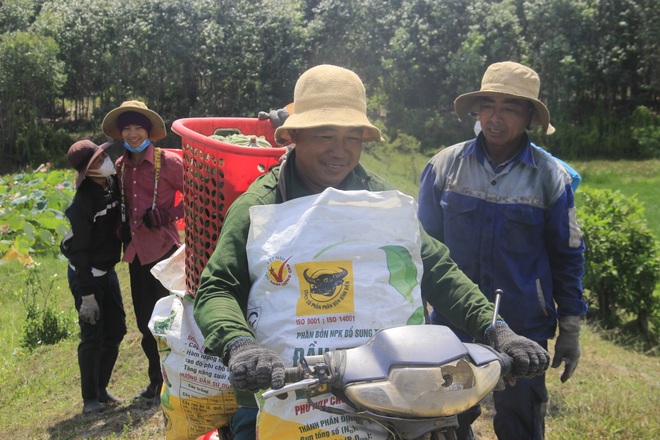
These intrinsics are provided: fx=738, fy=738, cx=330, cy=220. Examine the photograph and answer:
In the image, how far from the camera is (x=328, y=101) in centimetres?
249

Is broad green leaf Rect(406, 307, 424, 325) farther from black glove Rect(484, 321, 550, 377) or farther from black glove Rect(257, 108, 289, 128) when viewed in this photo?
black glove Rect(257, 108, 289, 128)

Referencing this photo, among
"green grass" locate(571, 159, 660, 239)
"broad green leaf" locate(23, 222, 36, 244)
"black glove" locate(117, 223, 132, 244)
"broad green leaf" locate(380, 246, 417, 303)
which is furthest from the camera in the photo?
"green grass" locate(571, 159, 660, 239)

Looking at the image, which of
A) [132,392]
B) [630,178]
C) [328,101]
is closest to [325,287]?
[328,101]

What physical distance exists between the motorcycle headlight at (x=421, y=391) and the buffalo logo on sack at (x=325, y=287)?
0.37 meters

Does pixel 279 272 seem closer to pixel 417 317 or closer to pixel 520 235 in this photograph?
pixel 417 317

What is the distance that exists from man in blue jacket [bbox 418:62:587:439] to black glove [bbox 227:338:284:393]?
1935 mm

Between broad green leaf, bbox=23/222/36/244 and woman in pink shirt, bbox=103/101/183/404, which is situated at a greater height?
woman in pink shirt, bbox=103/101/183/404

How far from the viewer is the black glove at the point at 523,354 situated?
6.77ft

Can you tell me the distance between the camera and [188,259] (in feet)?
9.94

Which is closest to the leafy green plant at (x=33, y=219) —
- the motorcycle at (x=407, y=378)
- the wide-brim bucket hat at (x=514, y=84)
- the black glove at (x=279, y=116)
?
the black glove at (x=279, y=116)

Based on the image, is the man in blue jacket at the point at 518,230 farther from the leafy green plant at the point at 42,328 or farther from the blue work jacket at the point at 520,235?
the leafy green plant at the point at 42,328

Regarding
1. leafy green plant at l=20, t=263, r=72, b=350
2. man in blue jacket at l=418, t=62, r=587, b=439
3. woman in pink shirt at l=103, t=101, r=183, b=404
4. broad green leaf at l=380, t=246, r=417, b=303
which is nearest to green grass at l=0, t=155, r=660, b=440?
leafy green plant at l=20, t=263, r=72, b=350

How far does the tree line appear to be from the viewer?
818 inches

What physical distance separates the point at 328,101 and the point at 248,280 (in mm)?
672
